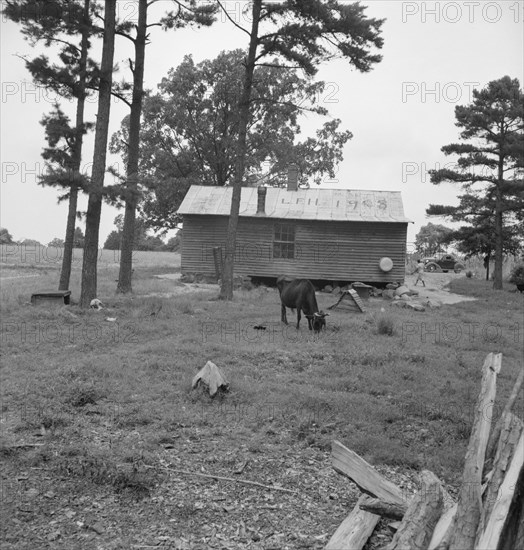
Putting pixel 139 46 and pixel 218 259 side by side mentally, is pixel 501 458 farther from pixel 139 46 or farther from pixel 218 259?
pixel 218 259

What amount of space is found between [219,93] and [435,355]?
3066 centimetres

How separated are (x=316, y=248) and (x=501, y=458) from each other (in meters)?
24.3

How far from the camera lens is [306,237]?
28.8 meters

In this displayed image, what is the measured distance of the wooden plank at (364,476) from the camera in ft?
16.8

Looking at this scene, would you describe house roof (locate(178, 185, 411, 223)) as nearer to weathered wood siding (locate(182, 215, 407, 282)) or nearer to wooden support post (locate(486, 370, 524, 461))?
weathered wood siding (locate(182, 215, 407, 282))

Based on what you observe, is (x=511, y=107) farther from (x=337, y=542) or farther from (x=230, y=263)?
(x=337, y=542)

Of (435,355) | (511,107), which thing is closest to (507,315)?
(435,355)

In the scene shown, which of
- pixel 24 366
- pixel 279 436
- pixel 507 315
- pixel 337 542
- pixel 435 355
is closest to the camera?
pixel 337 542

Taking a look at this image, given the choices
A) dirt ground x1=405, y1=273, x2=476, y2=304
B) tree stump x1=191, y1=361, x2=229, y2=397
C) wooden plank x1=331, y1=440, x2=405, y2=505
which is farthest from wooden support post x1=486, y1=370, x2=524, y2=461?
dirt ground x1=405, y1=273, x2=476, y2=304

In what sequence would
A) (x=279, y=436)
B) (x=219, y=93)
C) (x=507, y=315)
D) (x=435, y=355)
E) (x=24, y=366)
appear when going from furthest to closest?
(x=219, y=93) < (x=507, y=315) < (x=435, y=355) < (x=24, y=366) < (x=279, y=436)

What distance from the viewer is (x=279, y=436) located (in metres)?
7.08

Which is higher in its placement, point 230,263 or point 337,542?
point 230,263

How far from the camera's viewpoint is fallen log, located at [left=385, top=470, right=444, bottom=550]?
4.00 metres

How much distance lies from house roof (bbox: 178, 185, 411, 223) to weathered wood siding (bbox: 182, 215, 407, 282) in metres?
0.43
